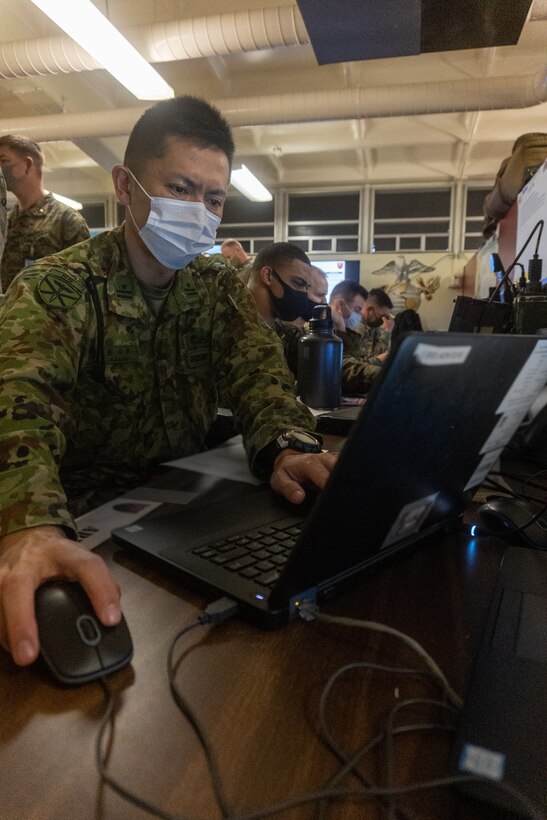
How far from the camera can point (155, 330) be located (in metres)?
1.12

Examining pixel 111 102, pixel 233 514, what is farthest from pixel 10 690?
pixel 111 102

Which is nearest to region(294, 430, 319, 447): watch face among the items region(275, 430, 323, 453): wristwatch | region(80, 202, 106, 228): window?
region(275, 430, 323, 453): wristwatch

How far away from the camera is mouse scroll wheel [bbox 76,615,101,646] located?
359mm

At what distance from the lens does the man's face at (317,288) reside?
7.27 ft

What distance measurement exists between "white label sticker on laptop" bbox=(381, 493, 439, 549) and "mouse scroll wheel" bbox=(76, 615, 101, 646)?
0.74ft

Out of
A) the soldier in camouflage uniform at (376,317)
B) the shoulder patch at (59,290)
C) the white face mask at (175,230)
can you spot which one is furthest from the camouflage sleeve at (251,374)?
the soldier in camouflage uniform at (376,317)

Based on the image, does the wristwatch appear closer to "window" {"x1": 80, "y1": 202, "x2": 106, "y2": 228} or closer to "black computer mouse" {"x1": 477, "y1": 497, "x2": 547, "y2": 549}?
"black computer mouse" {"x1": 477, "y1": 497, "x2": 547, "y2": 549}

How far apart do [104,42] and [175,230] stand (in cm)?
259

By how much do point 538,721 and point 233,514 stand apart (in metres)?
0.38

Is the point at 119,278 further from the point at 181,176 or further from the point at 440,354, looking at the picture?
the point at 440,354

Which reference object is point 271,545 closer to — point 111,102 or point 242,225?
point 111,102

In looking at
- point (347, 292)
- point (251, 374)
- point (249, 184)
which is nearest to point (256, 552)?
point (251, 374)

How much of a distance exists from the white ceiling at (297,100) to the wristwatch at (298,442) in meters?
3.78

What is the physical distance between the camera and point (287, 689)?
343mm
